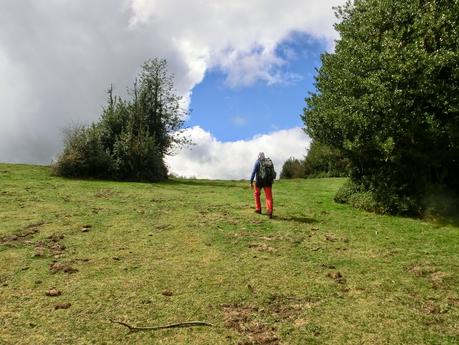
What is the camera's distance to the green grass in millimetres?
8695

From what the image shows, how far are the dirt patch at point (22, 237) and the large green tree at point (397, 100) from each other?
1347 cm

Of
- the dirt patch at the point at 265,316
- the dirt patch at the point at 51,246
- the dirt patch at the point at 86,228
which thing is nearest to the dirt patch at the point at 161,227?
the dirt patch at the point at 86,228

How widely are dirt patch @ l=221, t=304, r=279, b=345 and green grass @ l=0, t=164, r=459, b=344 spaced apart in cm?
2

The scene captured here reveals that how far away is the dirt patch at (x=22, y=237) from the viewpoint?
14000 mm

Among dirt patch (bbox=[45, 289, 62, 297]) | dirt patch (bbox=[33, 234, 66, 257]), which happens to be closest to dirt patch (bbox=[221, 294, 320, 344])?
dirt patch (bbox=[45, 289, 62, 297])

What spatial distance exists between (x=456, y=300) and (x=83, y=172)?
1091 inches

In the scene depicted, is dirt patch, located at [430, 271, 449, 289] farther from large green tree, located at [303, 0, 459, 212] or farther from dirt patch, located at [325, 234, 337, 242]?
large green tree, located at [303, 0, 459, 212]

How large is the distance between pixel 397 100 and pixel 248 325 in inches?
525

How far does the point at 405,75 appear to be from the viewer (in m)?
18.9

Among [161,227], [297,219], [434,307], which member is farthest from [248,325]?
[297,219]

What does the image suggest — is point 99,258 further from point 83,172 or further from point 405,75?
point 83,172

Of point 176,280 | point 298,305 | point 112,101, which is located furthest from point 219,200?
point 112,101

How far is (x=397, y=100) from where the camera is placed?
18938mm

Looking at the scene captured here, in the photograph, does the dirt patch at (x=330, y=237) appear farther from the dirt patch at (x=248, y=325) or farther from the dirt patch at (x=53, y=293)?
the dirt patch at (x=53, y=293)
